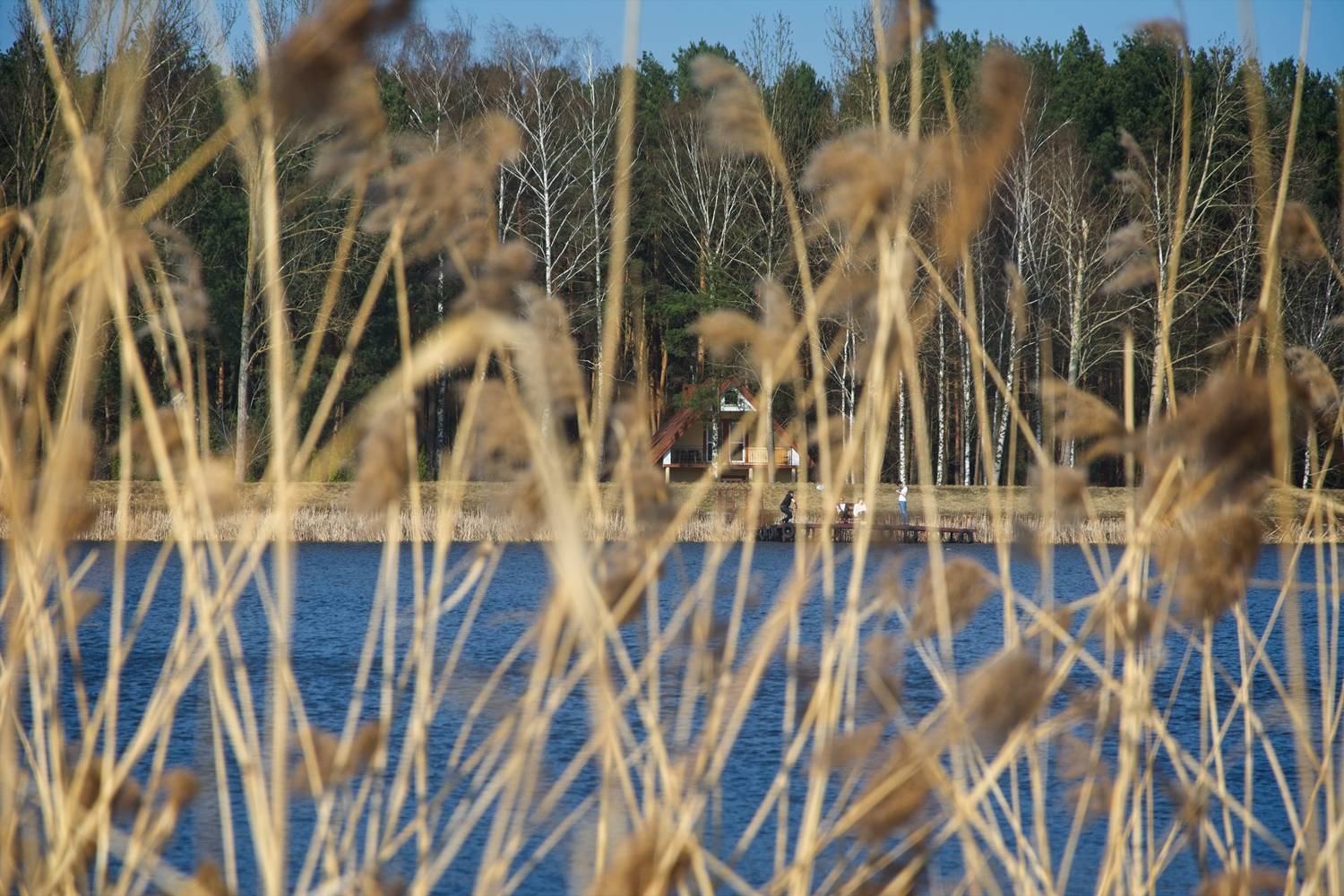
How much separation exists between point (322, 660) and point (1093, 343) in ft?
66.9

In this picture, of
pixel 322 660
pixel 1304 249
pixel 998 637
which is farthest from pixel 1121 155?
pixel 1304 249

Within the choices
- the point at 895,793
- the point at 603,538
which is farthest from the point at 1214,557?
the point at 603,538

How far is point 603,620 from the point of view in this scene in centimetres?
189

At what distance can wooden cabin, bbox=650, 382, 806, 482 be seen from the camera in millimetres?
31016

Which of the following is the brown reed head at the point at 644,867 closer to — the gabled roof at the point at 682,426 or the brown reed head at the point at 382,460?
the brown reed head at the point at 382,460

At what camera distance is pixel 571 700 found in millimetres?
9258

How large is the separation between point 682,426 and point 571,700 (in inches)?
940

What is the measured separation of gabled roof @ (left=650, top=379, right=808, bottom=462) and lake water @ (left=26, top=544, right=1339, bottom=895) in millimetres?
10496

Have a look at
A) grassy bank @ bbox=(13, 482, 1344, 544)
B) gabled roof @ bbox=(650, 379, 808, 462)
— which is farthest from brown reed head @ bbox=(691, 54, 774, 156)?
gabled roof @ bbox=(650, 379, 808, 462)

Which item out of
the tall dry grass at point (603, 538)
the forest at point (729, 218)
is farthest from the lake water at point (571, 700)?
the forest at point (729, 218)

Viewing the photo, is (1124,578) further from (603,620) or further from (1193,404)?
(603,620)

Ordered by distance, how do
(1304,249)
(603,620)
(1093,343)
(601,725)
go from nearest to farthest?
(603,620) < (601,725) < (1304,249) < (1093,343)

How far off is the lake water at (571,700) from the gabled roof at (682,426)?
10.5 metres

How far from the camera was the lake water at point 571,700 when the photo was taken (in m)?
5.78
